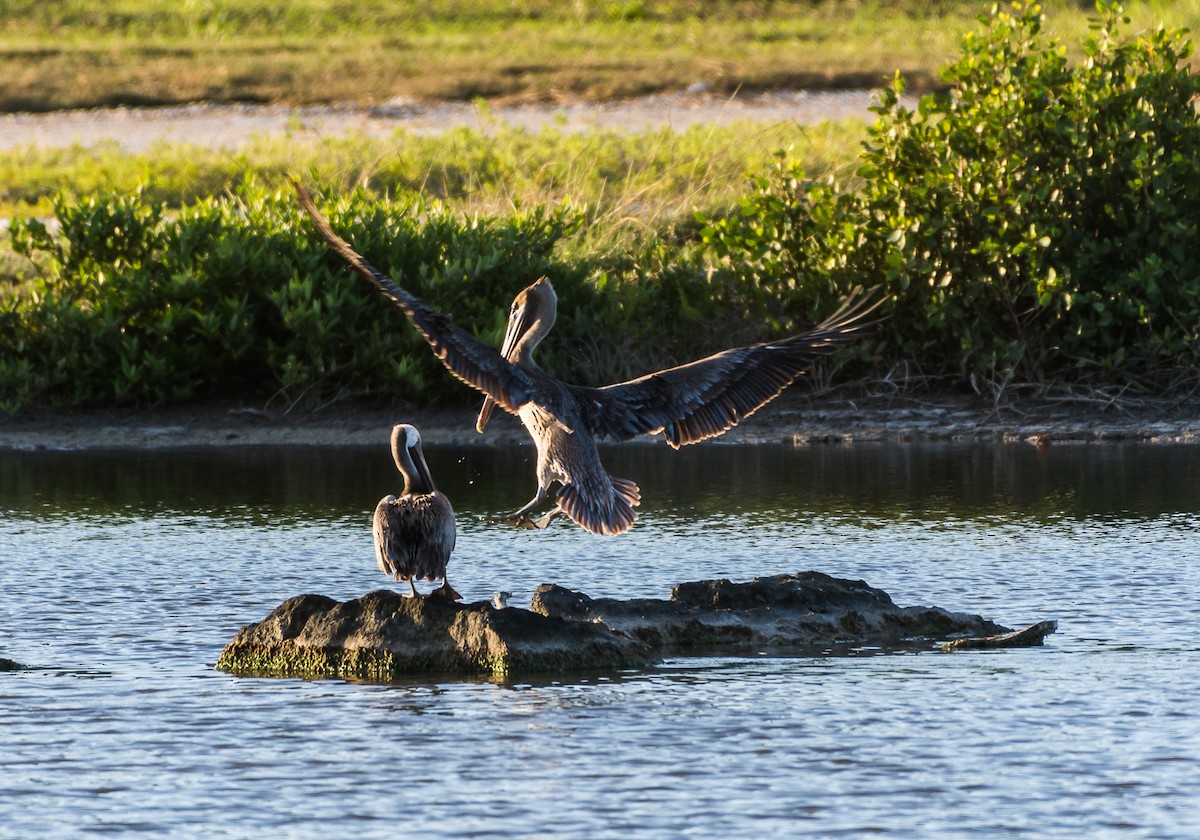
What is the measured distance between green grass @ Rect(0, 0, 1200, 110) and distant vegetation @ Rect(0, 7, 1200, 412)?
13.6 m

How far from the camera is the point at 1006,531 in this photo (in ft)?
35.2

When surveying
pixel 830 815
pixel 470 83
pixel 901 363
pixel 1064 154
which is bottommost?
pixel 830 815

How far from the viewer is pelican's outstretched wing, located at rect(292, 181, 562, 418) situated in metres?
8.57

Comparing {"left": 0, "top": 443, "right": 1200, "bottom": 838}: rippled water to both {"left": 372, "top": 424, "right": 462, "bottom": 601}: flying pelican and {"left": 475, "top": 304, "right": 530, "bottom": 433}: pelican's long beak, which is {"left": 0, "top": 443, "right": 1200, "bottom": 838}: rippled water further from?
{"left": 475, "top": 304, "right": 530, "bottom": 433}: pelican's long beak

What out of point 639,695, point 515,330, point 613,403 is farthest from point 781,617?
point 515,330

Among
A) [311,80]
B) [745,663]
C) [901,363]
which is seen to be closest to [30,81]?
[311,80]

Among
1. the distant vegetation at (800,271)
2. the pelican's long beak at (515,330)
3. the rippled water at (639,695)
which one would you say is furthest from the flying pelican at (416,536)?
the distant vegetation at (800,271)

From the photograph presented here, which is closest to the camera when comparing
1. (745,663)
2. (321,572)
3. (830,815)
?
(830,815)

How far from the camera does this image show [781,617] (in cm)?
834

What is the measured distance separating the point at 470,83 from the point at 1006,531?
848 inches

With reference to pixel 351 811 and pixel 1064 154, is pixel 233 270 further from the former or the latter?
pixel 351 811

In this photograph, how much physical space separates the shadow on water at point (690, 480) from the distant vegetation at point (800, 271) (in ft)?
3.11

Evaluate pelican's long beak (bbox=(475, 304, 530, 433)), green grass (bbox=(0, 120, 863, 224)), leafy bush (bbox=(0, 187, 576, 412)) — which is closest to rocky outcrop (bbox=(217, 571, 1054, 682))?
pelican's long beak (bbox=(475, 304, 530, 433))

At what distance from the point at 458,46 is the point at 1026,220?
74.0 ft
